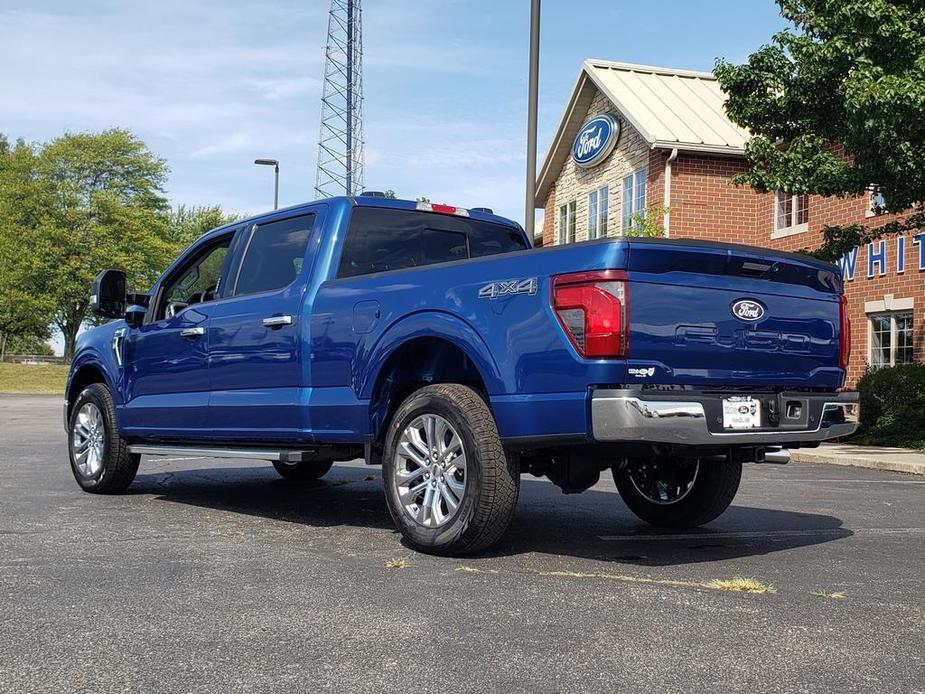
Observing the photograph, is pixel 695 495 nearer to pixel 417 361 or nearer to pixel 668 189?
pixel 417 361

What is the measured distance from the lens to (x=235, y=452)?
23.1ft

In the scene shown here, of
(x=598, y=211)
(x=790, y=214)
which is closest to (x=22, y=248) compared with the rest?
(x=598, y=211)

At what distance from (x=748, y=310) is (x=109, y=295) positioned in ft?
17.2

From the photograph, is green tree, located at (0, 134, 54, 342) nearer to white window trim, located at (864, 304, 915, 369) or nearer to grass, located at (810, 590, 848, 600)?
white window trim, located at (864, 304, 915, 369)

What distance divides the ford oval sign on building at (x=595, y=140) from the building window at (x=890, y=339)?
10104 millimetres

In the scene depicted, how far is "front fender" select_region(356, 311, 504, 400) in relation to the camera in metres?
5.48

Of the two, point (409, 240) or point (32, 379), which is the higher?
point (409, 240)

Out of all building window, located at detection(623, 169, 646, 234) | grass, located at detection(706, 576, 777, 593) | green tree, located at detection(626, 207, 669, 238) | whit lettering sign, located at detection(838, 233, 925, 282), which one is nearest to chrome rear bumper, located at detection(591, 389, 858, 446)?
grass, located at detection(706, 576, 777, 593)

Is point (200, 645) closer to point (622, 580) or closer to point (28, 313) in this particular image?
point (622, 580)

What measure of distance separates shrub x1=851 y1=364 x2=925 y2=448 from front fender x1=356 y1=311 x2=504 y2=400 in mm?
11468

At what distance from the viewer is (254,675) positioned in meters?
3.54

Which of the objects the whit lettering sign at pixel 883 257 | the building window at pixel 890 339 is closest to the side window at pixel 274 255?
the whit lettering sign at pixel 883 257

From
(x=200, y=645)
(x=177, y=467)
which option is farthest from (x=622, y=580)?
(x=177, y=467)

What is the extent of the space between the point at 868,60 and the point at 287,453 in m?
9.87
